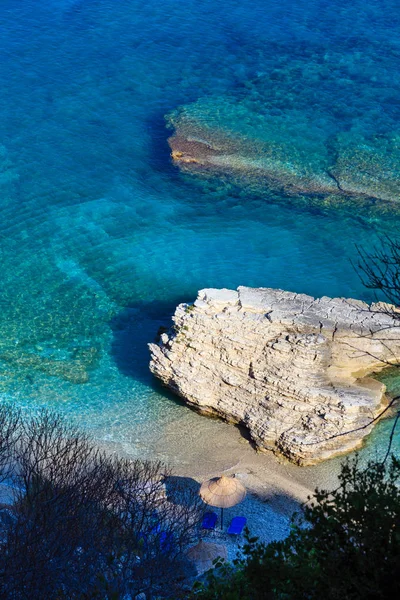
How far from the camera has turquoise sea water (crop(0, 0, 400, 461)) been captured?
78.0 feet

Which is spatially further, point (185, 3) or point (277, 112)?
point (185, 3)

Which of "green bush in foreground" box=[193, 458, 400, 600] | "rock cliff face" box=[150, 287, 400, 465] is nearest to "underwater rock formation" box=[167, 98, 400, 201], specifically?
"rock cliff face" box=[150, 287, 400, 465]

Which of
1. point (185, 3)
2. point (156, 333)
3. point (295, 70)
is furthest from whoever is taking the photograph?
point (185, 3)

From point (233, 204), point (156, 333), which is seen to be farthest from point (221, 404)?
point (233, 204)

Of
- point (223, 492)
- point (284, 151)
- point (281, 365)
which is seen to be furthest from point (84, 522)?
point (284, 151)

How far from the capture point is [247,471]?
66.1 feet

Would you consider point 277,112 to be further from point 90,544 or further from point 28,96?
point 90,544

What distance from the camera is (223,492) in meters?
18.1

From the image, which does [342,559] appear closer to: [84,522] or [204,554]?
[84,522]

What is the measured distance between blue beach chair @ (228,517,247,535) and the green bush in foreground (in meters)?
6.87

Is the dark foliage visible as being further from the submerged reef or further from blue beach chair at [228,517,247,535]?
the submerged reef

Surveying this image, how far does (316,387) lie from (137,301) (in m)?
8.43

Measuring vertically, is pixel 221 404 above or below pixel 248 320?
below

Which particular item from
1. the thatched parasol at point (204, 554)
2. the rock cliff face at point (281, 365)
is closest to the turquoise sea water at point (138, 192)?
the rock cliff face at point (281, 365)
